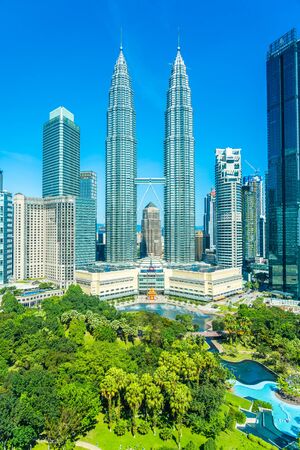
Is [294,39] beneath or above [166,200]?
above

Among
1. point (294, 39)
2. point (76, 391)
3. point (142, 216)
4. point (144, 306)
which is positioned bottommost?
point (144, 306)

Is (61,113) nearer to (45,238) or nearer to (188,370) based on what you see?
(45,238)

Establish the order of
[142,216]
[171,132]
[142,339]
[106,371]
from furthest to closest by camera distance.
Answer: [142,216] → [171,132] → [142,339] → [106,371]

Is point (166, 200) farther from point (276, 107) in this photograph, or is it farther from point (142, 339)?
point (142, 339)

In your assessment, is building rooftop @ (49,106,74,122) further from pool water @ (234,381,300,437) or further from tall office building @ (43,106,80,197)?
pool water @ (234,381,300,437)

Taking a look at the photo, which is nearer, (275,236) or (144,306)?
(144,306)

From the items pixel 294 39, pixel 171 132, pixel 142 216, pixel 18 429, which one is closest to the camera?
pixel 18 429

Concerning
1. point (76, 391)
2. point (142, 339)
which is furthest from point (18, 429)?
point (142, 339)
